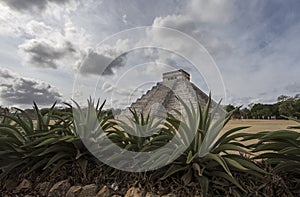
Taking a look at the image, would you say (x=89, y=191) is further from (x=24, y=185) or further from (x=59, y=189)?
(x=24, y=185)

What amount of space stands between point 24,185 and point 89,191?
2.63 ft

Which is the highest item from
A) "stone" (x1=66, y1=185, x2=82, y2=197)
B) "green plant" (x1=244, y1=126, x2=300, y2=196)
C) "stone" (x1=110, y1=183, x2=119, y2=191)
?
"green plant" (x1=244, y1=126, x2=300, y2=196)

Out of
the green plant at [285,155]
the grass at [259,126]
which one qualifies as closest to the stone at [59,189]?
the green plant at [285,155]

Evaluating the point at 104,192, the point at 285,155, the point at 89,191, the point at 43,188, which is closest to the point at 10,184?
the point at 43,188

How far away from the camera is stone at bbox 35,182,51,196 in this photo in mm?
2301

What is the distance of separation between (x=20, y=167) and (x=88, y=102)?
1.01 metres

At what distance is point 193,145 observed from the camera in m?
2.04

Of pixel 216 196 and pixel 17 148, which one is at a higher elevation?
pixel 17 148

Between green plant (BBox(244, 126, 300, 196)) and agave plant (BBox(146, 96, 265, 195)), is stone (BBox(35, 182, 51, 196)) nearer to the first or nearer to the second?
agave plant (BBox(146, 96, 265, 195))

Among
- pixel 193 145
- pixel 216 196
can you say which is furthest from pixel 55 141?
pixel 216 196

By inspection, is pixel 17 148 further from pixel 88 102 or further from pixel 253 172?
pixel 253 172

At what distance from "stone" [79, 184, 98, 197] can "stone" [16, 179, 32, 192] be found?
2.21 ft

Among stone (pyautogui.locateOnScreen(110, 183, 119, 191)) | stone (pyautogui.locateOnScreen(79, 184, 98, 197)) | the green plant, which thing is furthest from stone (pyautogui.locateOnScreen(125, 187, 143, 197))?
the green plant

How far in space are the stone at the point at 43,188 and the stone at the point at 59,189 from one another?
91 mm
